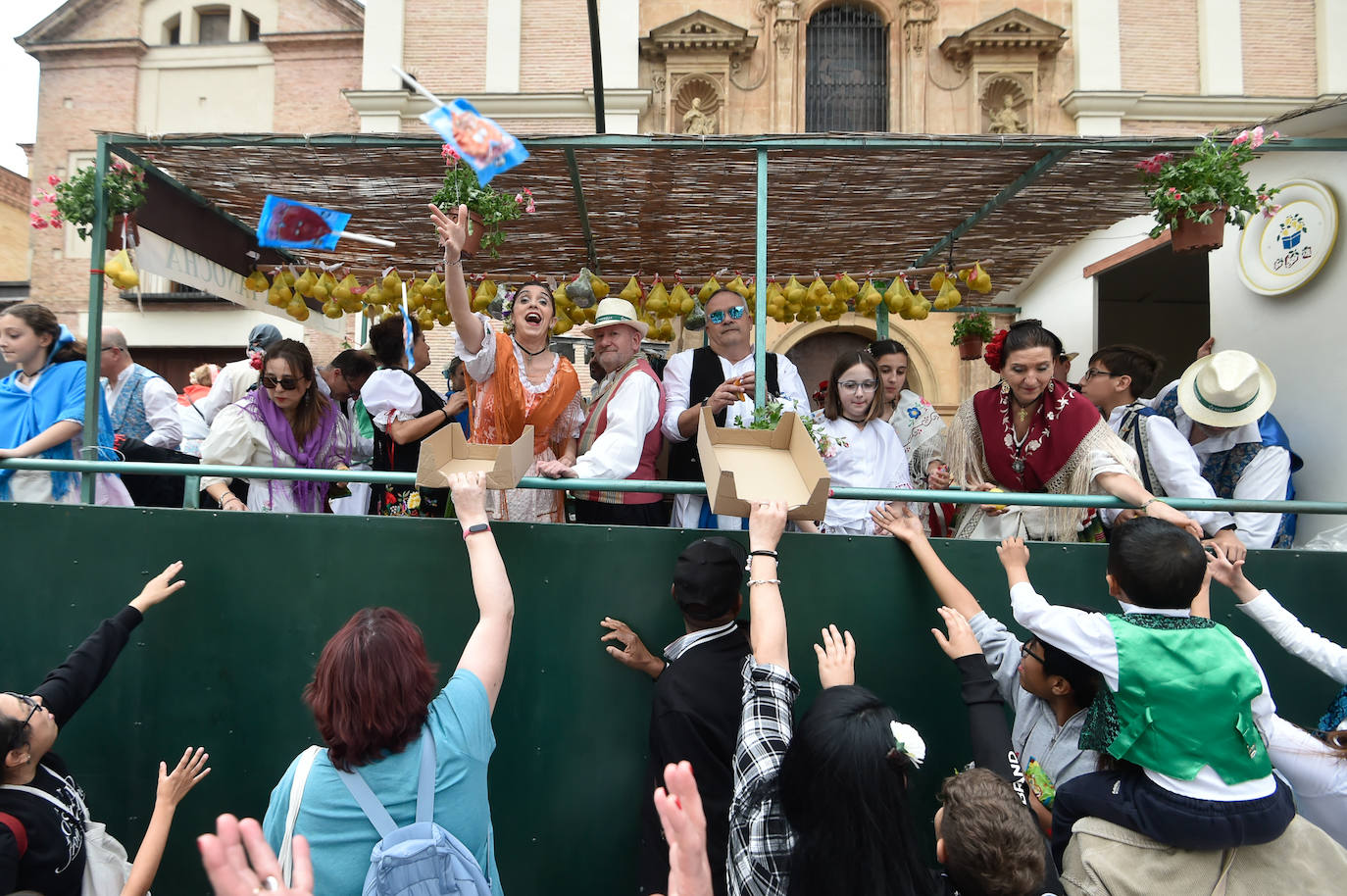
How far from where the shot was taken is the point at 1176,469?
11.7 feet

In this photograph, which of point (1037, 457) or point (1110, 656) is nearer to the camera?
point (1110, 656)

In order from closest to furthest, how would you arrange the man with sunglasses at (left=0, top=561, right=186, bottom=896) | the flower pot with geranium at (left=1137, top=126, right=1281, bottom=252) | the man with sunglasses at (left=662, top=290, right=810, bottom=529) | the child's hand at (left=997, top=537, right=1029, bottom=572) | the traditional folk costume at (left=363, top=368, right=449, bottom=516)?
the man with sunglasses at (left=0, top=561, right=186, bottom=896), the child's hand at (left=997, top=537, right=1029, bottom=572), the flower pot with geranium at (left=1137, top=126, right=1281, bottom=252), the man with sunglasses at (left=662, top=290, right=810, bottom=529), the traditional folk costume at (left=363, top=368, right=449, bottom=516)

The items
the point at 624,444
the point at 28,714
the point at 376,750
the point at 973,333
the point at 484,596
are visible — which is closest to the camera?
the point at 376,750

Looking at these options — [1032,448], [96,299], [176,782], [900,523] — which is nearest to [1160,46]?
[1032,448]

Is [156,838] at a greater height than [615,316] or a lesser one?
lesser

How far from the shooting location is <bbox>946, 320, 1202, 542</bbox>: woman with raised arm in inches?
132

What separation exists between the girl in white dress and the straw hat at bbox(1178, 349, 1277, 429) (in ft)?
4.71

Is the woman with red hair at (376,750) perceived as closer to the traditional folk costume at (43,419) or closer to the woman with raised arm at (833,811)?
the woman with raised arm at (833,811)

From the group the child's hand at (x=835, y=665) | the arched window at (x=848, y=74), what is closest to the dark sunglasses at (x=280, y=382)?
the child's hand at (x=835, y=665)

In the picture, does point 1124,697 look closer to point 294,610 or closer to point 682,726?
point 682,726

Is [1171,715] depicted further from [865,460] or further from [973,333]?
[973,333]

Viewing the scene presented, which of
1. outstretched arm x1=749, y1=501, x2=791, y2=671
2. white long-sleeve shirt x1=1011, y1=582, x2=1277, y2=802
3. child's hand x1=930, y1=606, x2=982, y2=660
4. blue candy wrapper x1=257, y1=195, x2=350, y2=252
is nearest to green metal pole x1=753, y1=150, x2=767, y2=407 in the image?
outstretched arm x1=749, y1=501, x2=791, y2=671

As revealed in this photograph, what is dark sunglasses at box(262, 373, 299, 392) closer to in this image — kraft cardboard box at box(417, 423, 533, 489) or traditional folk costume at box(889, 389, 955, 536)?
kraft cardboard box at box(417, 423, 533, 489)

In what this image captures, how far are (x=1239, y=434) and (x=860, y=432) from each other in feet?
6.14
